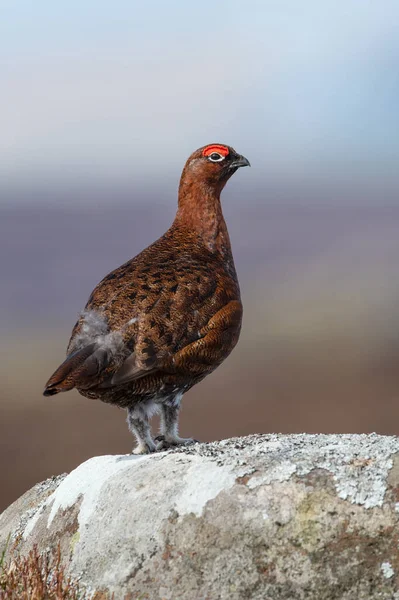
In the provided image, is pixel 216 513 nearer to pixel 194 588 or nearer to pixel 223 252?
pixel 194 588

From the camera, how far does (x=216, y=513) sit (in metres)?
4.29

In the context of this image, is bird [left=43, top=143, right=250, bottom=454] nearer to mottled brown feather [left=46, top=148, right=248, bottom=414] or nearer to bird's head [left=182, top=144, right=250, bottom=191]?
mottled brown feather [left=46, top=148, right=248, bottom=414]

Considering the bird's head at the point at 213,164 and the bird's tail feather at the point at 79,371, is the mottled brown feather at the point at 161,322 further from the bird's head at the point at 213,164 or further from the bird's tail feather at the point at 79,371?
the bird's head at the point at 213,164

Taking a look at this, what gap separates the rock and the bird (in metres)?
0.63

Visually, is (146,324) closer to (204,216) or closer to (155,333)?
(155,333)

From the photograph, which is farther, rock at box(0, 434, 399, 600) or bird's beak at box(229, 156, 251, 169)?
bird's beak at box(229, 156, 251, 169)

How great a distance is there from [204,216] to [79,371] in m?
1.93

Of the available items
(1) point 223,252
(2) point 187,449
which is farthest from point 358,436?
(1) point 223,252

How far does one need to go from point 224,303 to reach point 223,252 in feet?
2.48

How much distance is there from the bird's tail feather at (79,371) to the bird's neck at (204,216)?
5.18 ft

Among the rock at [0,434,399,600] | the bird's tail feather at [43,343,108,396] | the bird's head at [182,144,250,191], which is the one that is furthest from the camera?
the bird's head at [182,144,250,191]

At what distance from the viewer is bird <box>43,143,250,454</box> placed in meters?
5.22

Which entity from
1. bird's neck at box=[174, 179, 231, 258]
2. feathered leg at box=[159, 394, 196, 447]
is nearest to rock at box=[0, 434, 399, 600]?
feathered leg at box=[159, 394, 196, 447]

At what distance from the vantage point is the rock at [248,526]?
407 centimetres
